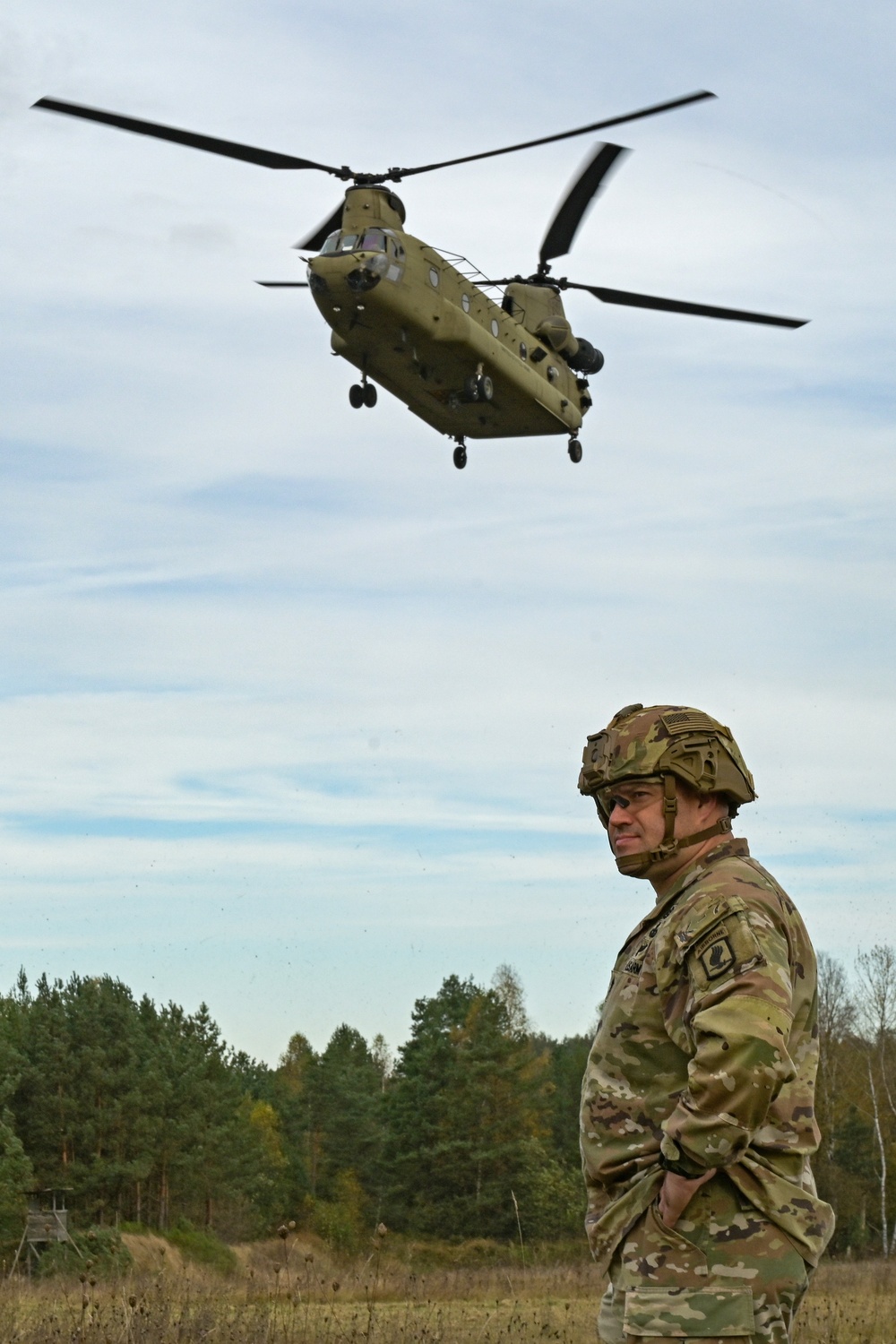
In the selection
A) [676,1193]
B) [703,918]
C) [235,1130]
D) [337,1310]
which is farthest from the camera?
[235,1130]

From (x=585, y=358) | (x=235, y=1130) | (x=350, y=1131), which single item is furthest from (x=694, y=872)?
(x=350, y=1131)

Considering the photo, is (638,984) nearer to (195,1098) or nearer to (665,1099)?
(665,1099)

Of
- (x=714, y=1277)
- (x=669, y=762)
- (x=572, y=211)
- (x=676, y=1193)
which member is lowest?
(x=714, y=1277)

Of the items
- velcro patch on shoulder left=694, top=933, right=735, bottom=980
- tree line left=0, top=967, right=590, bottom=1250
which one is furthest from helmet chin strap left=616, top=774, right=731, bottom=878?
tree line left=0, top=967, right=590, bottom=1250

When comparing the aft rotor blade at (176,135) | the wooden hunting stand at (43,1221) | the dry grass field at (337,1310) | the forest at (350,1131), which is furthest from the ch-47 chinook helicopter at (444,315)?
the forest at (350,1131)

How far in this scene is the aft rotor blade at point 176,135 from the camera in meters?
20.2

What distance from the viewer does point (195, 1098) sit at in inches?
2395

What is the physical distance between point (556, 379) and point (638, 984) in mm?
22913

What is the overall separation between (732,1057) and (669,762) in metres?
0.92

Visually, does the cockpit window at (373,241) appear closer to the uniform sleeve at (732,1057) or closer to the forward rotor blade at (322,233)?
the forward rotor blade at (322,233)

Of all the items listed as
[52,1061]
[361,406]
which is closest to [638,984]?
[361,406]

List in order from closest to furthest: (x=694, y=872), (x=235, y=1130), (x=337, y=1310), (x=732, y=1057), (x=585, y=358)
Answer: (x=732, y=1057)
(x=694, y=872)
(x=337, y=1310)
(x=585, y=358)
(x=235, y=1130)

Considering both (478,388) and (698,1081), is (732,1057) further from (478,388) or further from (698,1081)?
(478,388)

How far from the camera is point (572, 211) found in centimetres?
2811
